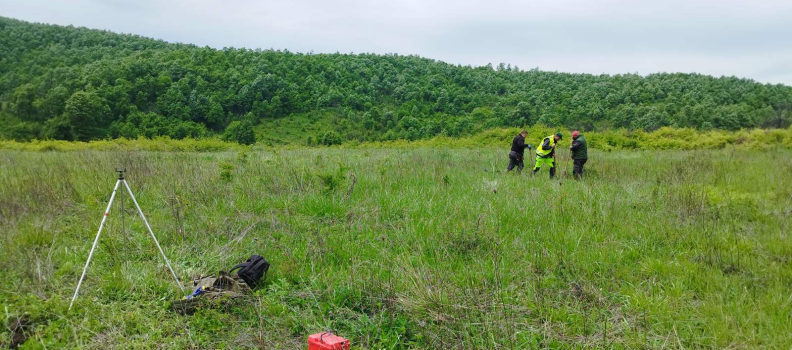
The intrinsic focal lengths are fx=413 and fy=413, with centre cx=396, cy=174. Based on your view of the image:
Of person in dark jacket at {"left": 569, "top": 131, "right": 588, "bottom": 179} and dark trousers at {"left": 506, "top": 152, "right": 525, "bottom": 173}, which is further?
dark trousers at {"left": 506, "top": 152, "right": 525, "bottom": 173}

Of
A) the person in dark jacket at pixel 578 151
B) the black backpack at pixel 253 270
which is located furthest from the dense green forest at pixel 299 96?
the black backpack at pixel 253 270

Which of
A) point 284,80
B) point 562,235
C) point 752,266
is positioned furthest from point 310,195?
point 284,80

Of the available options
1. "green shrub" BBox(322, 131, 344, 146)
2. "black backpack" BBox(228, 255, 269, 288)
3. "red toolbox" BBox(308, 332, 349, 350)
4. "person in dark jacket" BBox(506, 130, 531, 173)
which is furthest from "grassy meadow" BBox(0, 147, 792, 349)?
"green shrub" BBox(322, 131, 344, 146)

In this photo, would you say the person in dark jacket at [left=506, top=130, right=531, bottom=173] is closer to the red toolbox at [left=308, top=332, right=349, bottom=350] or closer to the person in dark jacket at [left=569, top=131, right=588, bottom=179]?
the person in dark jacket at [left=569, top=131, right=588, bottom=179]

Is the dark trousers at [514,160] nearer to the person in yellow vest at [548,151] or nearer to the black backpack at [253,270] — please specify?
the person in yellow vest at [548,151]

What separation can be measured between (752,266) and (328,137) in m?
59.8

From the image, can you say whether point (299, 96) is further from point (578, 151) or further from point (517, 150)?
point (578, 151)

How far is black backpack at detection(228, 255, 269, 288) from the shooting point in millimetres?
3809

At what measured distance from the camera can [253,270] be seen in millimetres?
3855

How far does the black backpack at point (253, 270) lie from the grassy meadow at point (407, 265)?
14cm

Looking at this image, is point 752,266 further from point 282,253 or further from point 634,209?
point 282,253

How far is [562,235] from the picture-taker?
509 cm

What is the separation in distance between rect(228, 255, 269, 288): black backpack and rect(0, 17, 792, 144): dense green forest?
182 ft

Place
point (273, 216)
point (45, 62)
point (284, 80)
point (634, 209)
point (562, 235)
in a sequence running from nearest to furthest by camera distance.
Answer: point (562, 235) → point (273, 216) → point (634, 209) → point (45, 62) → point (284, 80)
